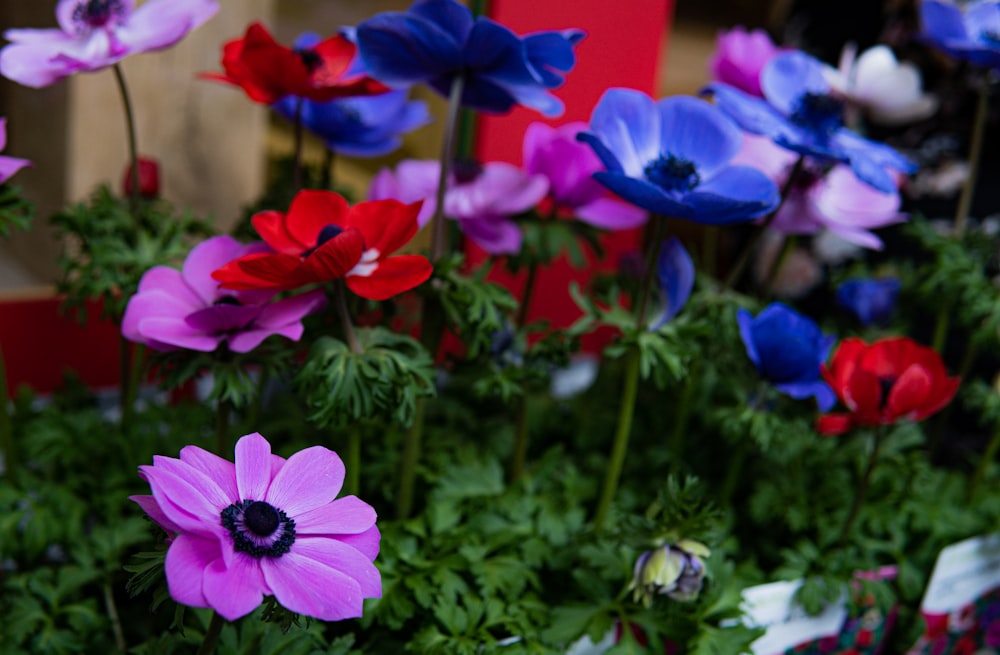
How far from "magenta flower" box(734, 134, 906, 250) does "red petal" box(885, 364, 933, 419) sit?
0.23 meters

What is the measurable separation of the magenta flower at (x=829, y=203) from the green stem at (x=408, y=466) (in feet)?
1.43

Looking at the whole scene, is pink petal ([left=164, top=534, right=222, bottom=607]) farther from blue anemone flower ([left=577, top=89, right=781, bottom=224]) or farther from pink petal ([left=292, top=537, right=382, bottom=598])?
blue anemone flower ([left=577, top=89, right=781, bottom=224])

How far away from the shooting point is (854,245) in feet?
4.84

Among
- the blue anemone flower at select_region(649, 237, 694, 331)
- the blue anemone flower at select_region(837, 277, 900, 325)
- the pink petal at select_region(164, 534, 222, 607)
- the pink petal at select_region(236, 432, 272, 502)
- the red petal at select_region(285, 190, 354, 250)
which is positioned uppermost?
the red petal at select_region(285, 190, 354, 250)

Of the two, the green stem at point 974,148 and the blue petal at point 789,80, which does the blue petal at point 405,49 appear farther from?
the green stem at point 974,148

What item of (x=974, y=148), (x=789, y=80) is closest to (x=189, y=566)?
(x=789, y=80)

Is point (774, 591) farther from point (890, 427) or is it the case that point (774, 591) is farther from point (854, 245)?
point (854, 245)

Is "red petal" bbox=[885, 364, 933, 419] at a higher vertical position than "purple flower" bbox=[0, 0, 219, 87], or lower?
lower

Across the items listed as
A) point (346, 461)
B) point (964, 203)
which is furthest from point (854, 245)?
point (346, 461)

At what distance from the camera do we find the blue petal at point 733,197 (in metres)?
0.71

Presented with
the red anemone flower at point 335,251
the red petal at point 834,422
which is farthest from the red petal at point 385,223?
the red petal at point 834,422

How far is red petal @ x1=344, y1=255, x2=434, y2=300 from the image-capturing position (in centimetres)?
67

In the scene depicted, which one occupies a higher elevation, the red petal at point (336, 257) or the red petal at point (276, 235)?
the red petal at point (336, 257)

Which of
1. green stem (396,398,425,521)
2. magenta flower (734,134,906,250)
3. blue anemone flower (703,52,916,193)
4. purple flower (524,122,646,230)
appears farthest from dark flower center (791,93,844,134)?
green stem (396,398,425,521)
